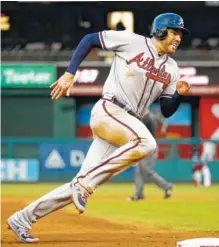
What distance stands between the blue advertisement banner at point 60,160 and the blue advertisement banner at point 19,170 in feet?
0.79

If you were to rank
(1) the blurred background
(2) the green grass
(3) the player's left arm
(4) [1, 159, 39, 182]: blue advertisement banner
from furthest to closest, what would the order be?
(1) the blurred background < (4) [1, 159, 39, 182]: blue advertisement banner < (2) the green grass < (3) the player's left arm

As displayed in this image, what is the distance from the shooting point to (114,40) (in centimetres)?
675

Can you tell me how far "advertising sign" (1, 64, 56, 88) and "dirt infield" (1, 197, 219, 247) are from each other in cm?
1433

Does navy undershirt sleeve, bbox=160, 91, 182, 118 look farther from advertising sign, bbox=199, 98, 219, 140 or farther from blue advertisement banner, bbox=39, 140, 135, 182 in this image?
advertising sign, bbox=199, 98, 219, 140

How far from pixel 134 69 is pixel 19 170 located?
15.1 metres

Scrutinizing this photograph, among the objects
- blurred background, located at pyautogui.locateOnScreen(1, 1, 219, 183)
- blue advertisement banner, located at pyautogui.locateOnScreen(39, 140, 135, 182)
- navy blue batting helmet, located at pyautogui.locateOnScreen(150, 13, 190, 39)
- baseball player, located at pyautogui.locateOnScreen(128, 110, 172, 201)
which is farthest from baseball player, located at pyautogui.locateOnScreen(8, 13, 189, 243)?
blurred background, located at pyautogui.locateOnScreen(1, 1, 219, 183)

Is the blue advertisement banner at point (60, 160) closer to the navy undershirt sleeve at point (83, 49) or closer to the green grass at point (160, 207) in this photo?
the green grass at point (160, 207)

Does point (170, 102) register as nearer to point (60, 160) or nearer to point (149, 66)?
point (149, 66)

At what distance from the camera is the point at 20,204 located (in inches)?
527

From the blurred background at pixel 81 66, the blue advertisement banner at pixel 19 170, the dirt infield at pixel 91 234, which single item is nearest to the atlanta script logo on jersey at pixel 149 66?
the dirt infield at pixel 91 234

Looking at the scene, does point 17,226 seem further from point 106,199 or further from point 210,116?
point 210,116

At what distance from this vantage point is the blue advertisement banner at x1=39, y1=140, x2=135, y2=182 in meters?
21.8

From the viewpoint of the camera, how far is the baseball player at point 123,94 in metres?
6.72

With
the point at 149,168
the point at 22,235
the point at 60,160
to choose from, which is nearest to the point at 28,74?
the point at 60,160
